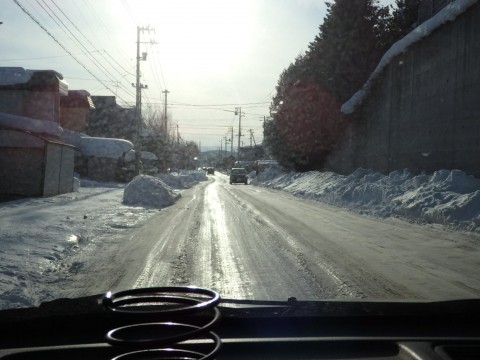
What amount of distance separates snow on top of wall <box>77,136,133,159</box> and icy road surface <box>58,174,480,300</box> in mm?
28857

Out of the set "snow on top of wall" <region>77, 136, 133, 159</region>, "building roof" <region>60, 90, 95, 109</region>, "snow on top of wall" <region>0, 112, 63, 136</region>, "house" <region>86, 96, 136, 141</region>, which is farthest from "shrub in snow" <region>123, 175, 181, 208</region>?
"house" <region>86, 96, 136, 141</region>

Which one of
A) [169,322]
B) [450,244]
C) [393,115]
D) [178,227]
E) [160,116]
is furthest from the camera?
[160,116]

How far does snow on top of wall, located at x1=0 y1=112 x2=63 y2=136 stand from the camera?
24.4 m

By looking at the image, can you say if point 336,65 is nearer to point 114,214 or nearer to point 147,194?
point 147,194

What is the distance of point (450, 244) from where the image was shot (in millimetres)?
11156

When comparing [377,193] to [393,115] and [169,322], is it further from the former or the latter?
[169,322]

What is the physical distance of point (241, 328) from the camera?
3445mm

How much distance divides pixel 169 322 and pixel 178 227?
11.2 metres

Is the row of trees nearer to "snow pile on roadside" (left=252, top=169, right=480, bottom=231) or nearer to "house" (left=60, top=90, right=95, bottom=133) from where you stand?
"snow pile on roadside" (left=252, top=169, right=480, bottom=231)

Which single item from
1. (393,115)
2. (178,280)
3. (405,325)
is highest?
(393,115)

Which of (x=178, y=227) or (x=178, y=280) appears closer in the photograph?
(x=178, y=280)

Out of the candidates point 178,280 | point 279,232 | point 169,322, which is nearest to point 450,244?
point 279,232

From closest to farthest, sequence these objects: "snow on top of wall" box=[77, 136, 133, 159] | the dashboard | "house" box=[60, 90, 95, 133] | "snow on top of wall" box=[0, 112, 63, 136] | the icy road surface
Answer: the dashboard, the icy road surface, "snow on top of wall" box=[0, 112, 63, 136], "snow on top of wall" box=[77, 136, 133, 159], "house" box=[60, 90, 95, 133]

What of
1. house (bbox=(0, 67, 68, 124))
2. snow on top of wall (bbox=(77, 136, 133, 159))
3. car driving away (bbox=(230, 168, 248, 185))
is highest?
house (bbox=(0, 67, 68, 124))
